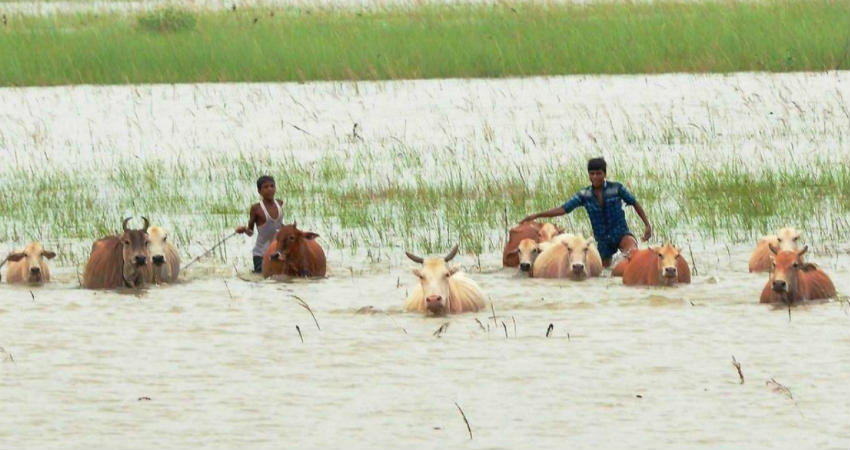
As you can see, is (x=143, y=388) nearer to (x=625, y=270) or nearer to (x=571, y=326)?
(x=571, y=326)

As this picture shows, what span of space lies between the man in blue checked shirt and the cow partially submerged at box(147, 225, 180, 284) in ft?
9.31

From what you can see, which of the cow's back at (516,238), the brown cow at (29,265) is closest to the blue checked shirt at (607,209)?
the cow's back at (516,238)

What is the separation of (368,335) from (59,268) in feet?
14.0

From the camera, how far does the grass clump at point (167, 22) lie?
33531 millimetres

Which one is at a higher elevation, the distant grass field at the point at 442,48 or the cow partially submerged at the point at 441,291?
the distant grass field at the point at 442,48

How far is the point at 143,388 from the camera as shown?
9.47 m

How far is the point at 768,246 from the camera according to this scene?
13.5 m

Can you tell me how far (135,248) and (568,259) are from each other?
10.9 ft

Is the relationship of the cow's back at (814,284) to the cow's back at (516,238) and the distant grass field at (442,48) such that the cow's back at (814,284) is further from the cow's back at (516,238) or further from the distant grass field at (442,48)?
the distant grass field at (442,48)

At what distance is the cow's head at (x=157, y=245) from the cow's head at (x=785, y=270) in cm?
457

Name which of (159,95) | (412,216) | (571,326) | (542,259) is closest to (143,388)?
(571,326)

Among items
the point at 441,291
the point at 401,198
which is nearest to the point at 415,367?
the point at 441,291

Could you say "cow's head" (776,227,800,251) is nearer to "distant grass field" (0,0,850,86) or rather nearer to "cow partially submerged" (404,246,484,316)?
"cow partially submerged" (404,246,484,316)

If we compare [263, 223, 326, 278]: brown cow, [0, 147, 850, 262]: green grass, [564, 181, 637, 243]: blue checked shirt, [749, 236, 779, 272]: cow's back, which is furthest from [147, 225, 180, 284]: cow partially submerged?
[749, 236, 779, 272]: cow's back
